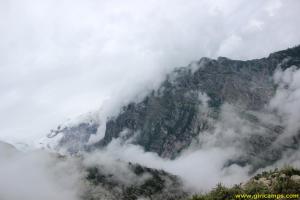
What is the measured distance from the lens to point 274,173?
386 feet

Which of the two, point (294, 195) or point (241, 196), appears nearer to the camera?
point (294, 195)

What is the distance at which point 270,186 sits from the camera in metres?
108

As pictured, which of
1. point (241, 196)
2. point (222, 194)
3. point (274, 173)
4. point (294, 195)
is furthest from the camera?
point (274, 173)

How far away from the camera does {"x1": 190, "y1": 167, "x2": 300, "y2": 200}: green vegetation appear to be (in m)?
102

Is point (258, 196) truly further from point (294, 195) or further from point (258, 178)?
point (258, 178)

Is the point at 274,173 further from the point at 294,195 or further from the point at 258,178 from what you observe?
the point at 294,195

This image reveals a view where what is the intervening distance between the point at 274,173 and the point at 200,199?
21.2m

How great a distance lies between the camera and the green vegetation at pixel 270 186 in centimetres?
10181

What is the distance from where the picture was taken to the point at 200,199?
370 feet

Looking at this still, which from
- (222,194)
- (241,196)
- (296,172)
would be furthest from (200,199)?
(296,172)

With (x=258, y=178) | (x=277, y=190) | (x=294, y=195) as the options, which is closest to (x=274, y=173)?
(x=258, y=178)

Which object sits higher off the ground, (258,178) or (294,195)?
(258,178)

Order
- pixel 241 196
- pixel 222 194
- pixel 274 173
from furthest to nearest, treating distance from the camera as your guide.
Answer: pixel 274 173 → pixel 222 194 → pixel 241 196

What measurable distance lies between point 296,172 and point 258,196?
1856 centimetres
